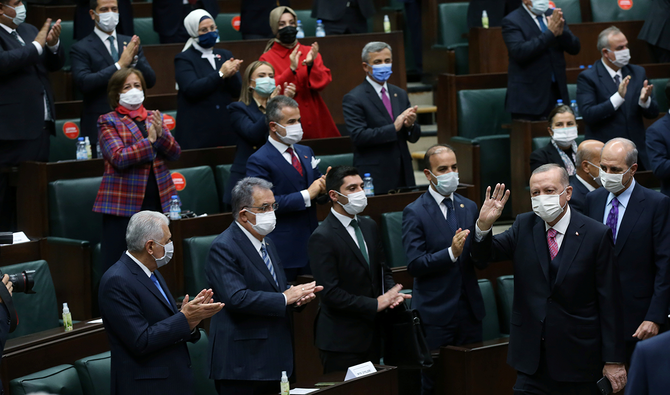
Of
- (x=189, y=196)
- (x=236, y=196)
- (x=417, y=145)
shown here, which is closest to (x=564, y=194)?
(x=236, y=196)

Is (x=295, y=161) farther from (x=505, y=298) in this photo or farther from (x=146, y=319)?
(x=146, y=319)

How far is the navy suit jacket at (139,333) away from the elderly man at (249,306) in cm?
20

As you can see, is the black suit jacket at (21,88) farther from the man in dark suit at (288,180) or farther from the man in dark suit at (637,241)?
the man in dark suit at (637,241)

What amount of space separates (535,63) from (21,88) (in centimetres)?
313

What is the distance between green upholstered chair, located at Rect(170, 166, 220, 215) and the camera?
5.01 metres

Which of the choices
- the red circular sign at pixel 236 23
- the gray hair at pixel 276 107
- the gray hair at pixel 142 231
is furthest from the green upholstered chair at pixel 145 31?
the gray hair at pixel 142 231

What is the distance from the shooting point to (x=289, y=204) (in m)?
4.03

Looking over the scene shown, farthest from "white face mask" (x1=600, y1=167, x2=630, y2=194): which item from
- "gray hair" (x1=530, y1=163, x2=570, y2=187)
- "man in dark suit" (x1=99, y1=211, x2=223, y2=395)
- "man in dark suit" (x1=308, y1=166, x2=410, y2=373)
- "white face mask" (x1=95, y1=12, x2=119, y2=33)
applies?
"white face mask" (x1=95, y1=12, x2=119, y2=33)

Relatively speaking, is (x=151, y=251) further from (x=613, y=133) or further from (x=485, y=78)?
(x=485, y=78)

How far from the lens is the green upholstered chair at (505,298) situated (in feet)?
14.1

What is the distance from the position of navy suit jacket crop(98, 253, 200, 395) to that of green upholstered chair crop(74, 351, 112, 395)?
0.37 m

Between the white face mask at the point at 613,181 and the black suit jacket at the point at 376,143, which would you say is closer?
the white face mask at the point at 613,181

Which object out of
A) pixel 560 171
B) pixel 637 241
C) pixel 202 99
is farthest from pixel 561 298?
pixel 202 99

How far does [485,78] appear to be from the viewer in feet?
20.9
